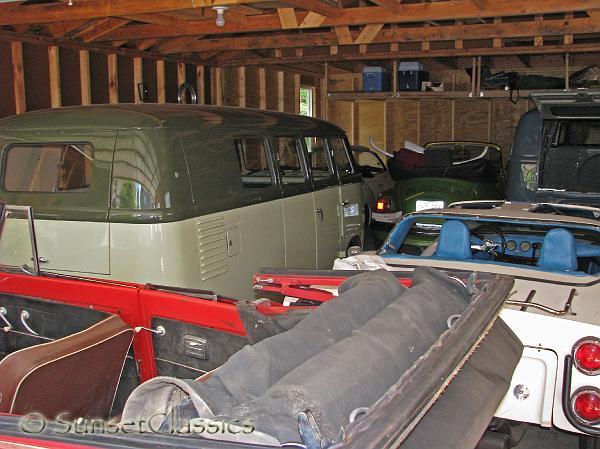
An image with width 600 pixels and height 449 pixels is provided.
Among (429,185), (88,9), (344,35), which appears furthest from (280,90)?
(88,9)

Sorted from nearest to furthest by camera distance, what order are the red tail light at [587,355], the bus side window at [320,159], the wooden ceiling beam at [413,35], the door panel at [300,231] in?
the red tail light at [587,355] → the door panel at [300,231] → the bus side window at [320,159] → the wooden ceiling beam at [413,35]

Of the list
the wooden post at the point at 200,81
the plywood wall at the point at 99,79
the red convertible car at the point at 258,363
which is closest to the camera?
the red convertible car at the point at 258,363

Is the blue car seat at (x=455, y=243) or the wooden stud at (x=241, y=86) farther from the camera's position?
the wooden stud at (x=241, y=86)

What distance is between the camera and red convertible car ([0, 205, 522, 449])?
1652 millimetres

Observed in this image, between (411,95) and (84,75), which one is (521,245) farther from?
(411,95)

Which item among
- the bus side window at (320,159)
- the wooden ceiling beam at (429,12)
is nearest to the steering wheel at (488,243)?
A: the bus side window at (320,159)

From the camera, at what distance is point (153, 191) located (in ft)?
14.6

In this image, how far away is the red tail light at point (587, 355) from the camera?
3.09 meters

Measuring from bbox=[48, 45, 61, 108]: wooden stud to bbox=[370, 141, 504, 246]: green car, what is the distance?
176 inches

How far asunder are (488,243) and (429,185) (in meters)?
3.88

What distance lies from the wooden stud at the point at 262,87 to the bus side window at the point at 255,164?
24.4 feet

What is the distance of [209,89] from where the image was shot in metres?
12.0

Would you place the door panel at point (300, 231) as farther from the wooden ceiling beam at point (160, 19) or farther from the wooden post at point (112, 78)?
the wooden post at point (112, 78)

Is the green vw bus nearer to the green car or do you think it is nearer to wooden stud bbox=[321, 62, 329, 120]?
the green car
